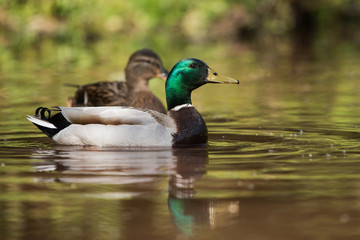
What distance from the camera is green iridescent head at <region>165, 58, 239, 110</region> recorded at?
935 cm

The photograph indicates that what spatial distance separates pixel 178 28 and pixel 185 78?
27074mm

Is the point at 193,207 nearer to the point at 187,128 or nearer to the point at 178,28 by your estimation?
the point at 187,128

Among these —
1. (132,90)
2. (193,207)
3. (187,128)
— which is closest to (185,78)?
(187,128)

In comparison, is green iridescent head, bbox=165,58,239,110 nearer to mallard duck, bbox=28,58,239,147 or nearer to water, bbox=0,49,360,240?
mallard duck, bbox=28,58,239,147

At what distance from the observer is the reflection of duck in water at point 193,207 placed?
5.66 metres

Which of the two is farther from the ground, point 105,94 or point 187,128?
point 105,94

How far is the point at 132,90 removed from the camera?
12.2m

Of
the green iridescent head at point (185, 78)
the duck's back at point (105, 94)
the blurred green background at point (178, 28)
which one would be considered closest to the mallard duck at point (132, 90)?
the duck's back at point (105, 94)

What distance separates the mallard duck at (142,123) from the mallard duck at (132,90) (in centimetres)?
234

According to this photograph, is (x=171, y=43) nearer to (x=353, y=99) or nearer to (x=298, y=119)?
(x=353, y=99)

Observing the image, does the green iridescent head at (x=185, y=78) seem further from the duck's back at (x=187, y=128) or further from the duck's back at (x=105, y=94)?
the duck's back at (x=105, y=94)

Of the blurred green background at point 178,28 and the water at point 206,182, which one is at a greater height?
the blurred green background at point 178,28

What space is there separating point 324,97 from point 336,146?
498cm

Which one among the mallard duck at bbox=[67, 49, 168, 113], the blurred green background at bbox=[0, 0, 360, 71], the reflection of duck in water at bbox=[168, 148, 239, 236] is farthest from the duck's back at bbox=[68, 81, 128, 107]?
the blurred green background at bbox=[0, 0, 360, 71]
